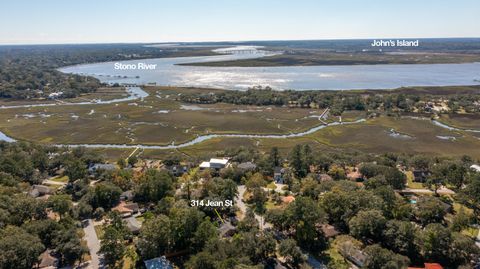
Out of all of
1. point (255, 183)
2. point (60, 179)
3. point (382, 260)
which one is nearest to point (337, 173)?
point (255, 183)

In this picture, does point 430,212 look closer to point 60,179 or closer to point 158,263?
point 158,263

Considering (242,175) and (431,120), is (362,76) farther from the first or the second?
(242,175)

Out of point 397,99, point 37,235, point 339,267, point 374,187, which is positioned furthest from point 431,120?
point 37,235

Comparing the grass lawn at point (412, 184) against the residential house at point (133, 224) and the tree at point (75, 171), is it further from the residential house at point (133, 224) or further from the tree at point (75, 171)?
the tree at point (75, 171)

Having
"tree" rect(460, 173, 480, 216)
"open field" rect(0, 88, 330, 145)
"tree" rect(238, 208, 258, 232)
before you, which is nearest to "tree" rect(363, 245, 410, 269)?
"tree" rect(238, 208, 258, 232)

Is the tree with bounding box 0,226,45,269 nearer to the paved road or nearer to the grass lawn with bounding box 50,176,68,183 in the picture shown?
the paved road
